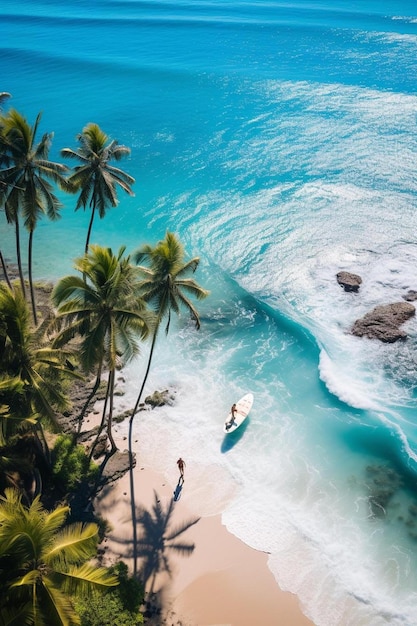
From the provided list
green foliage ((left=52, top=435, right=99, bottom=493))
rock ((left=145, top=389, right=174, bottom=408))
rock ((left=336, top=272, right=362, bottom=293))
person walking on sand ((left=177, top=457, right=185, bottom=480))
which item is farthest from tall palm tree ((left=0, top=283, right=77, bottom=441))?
rock ((left=336, top=272, right=362, bottom=293))

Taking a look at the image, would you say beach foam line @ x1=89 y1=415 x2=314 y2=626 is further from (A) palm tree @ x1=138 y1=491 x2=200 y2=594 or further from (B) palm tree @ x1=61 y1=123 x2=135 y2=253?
(B) palm tree @ x1=61 y1=123 x2=135 y2=253

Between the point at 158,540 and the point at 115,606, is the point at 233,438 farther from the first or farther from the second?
the point at 115,606

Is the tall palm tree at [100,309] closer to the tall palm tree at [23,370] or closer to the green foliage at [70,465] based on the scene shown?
the tall palm tree at [23,370]

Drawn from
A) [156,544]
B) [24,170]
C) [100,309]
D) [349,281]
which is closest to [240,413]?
[156,544]

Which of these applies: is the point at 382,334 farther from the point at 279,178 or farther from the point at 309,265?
the point at 279,178

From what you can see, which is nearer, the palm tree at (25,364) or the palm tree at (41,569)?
the palm tree at (41,569)

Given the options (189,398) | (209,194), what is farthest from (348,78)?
(189,398)

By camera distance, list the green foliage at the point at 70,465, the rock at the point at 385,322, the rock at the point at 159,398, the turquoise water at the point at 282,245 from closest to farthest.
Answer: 1. the turquoise water at the point at 282,245
2. the green foliage at the point at 70,465
3. the rock at the point at 159,398
4. the rock at the point at 385,322

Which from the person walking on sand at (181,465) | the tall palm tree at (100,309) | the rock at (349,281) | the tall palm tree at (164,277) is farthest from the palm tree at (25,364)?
the rock at (349,281)
